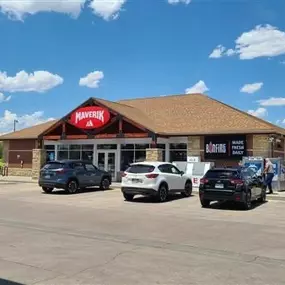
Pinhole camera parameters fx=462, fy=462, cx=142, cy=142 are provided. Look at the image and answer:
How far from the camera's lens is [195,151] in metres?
30.3

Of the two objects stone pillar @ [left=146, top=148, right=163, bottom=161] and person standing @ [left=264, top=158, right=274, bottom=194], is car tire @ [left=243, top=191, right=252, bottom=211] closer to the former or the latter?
person standing @ [left=264, top=158, right=274, bottom=194]

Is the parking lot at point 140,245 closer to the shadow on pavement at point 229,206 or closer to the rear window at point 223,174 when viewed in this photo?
the shadow on pavement at point 229,206

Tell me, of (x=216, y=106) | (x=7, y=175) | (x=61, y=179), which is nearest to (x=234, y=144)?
(x=216, y=106)

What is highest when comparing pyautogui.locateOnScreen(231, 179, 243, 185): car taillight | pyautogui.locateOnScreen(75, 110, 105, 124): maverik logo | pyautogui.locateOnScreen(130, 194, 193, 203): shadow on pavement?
pyautogui.locateOnScreen(75, 110, 105, 124): maverik logo

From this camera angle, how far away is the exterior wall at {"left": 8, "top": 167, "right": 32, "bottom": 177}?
39084mm

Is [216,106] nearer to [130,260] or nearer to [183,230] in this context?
[183,230]

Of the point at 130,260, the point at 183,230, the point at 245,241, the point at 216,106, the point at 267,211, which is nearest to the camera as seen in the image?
the point at 130,260

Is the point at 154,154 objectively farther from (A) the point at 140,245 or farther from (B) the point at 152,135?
(A) the point at 140,245

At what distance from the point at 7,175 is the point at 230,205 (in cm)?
2617

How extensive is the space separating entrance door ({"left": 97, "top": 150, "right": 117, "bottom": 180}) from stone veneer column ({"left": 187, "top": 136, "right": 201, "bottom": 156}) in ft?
20.5

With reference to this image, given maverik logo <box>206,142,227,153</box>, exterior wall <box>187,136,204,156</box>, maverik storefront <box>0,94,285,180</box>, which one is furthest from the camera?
exterior wall <box>187,136,204,156</box>

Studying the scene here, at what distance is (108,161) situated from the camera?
3438 centimetres

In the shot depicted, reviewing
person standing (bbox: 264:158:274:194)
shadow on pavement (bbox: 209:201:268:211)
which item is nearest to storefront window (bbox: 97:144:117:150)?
person standing (bbox: 264:158:274:194)

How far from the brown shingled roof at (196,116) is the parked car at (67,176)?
7039mm
